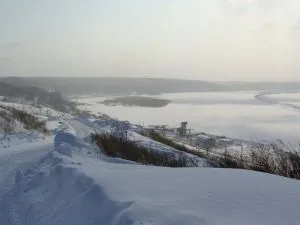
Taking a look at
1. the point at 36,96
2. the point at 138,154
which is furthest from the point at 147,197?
the point at 36,96

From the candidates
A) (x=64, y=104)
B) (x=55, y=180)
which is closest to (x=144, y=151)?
(x=55, y=180)

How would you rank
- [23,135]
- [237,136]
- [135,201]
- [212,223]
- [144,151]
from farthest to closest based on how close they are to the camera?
[237,136]
[23,135]
[144,151]
[135,201]
[212,223]

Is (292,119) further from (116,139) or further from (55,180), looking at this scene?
(55,180)

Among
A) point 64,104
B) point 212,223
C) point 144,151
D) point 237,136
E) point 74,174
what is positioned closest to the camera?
point 212,223

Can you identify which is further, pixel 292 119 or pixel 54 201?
pixel 292 119

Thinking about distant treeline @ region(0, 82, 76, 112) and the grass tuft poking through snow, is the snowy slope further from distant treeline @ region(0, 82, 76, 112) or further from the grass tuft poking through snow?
distant treeline @ region(0, 82, 76, 112)

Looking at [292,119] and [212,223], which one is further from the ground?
[212,223]

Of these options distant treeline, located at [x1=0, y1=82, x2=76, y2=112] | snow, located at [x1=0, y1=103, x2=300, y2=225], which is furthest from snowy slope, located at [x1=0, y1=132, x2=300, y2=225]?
distant treeline, located at [x1=0, y1=82, x2=76, y2=112]
